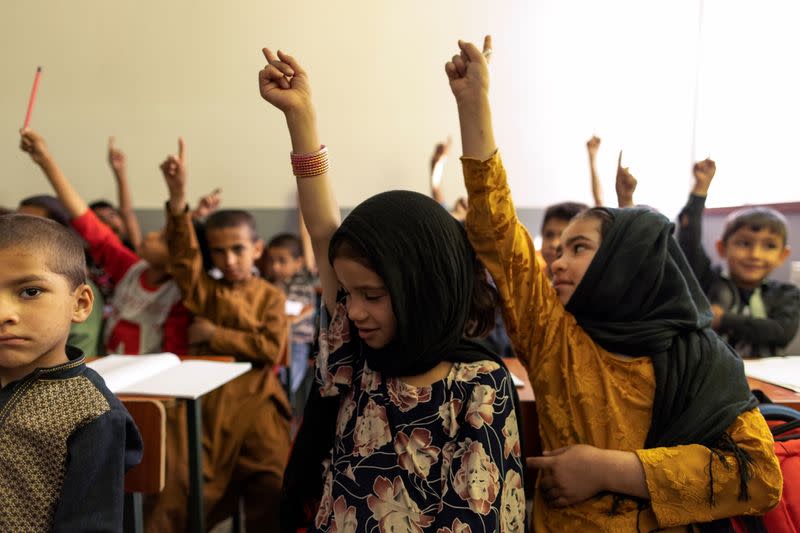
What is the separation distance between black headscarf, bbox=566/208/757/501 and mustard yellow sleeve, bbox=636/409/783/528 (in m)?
0.04

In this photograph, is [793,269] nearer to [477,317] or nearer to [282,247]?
[477,317]

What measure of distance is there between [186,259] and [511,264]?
4.26 ft

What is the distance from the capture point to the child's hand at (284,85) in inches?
37.4

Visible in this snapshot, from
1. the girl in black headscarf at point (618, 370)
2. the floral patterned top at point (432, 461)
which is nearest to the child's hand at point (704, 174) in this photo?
the girl in black headscarf at point (618, 370)

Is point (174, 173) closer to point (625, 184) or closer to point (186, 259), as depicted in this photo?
point (186, 259)

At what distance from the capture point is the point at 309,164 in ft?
3.12

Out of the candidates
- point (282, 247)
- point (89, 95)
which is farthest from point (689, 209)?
point (89, 95)

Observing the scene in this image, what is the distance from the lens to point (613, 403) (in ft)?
3.09

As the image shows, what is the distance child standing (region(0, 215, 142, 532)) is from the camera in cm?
75

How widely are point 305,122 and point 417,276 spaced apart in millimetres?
366

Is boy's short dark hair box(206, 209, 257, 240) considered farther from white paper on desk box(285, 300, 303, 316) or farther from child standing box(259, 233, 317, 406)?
child standing box(259, 233, 317, 406)

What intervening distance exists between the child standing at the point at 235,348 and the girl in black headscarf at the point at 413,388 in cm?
83

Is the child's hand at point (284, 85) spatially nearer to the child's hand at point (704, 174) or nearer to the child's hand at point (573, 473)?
the child's hand at point (573, 473)

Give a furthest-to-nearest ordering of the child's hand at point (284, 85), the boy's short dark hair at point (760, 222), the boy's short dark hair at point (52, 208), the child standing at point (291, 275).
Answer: the child standing at point (291, 275)
the boy's short dark hair at point (52, 208)
the boy's short dark hair at point (760, 222)
the child's hand at point (284, 85)
